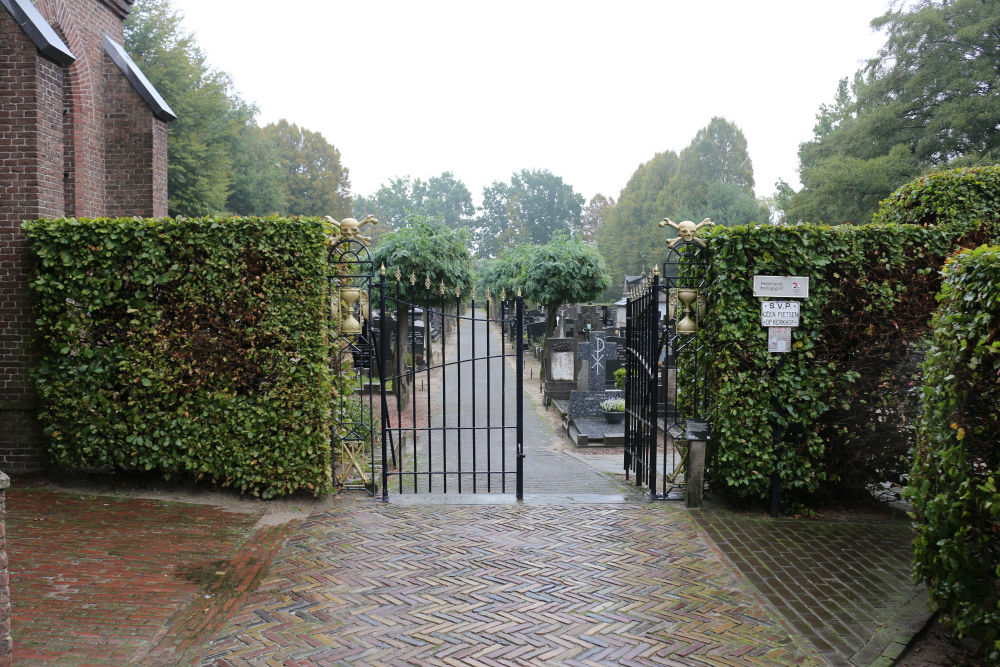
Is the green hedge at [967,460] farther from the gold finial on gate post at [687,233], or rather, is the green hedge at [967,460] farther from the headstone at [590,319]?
the headstone at [590,319]

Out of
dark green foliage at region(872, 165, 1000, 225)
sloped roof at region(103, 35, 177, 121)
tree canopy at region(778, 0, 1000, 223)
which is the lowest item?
dark green foliage at region(872, 165, 1000, 225)

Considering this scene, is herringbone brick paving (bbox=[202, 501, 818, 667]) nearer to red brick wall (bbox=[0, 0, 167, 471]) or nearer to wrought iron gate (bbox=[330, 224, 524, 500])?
wrought iron gate (bbox=[330, 224, 524, 500])

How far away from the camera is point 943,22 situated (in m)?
24.3

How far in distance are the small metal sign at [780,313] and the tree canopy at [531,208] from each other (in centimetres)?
8112

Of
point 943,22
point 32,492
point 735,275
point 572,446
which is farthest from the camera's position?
point 943,22

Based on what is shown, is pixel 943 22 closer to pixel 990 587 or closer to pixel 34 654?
pixel 990 587

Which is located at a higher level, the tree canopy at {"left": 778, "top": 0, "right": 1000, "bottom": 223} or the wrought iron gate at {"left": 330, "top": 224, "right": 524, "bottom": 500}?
the tree canopy at {"left": 778, "top": 0, "right": 1000, "bottom": 223}

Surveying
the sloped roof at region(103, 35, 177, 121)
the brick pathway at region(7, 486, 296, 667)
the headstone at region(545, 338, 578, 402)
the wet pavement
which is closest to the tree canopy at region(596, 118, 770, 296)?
the headstone at region(545, 338, 578, 402)

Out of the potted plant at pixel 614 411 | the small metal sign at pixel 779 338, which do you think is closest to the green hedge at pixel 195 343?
the small metal sign at pixel 779 338

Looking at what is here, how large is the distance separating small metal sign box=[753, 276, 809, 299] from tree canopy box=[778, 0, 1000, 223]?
20.1 metres

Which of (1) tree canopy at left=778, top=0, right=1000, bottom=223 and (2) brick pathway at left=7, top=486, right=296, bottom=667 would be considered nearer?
(2) brick pathway at left=7, top=486, right=296, bottom=667

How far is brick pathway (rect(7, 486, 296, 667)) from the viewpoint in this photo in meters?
4.18

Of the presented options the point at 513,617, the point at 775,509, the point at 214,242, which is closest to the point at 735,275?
the point at 775,509

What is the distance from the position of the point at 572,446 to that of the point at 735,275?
7325 millimetres
